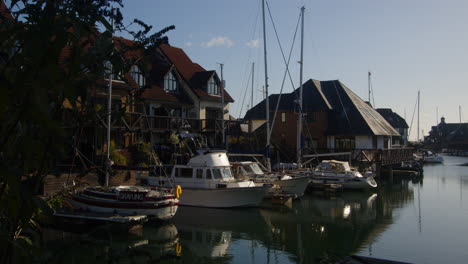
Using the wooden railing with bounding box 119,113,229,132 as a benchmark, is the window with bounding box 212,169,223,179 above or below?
below

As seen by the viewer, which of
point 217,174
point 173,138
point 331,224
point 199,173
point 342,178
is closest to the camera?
point 331,224

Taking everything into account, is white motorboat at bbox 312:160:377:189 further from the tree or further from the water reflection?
the tree

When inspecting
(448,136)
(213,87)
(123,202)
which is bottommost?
(123,202)

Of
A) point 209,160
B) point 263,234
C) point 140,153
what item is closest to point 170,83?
point 140,153

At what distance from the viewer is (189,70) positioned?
139 ft

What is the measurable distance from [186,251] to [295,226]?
23.6ft

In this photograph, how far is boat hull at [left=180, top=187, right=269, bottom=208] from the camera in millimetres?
26391

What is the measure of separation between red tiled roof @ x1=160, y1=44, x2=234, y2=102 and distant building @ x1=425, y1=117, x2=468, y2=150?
348 feet

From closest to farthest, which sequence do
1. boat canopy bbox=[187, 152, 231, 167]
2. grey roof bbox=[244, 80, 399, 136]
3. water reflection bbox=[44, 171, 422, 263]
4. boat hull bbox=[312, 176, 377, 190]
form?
water reflection bbox=[44, 171, 422, 263], boat canopy bbox=[187, 152, 231, 167], boat hull bbox=[312, 176, 377, 190], grey roof bbox=[244, 80, 399, 136]

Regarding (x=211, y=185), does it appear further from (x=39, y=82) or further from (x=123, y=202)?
(x=39, y=82)

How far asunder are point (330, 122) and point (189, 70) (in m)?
18.4

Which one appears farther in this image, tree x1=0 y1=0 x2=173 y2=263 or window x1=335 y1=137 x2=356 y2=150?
window x1=335 y1=137 x2=356 y2=150

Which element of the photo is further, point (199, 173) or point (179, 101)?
point (179, 101)

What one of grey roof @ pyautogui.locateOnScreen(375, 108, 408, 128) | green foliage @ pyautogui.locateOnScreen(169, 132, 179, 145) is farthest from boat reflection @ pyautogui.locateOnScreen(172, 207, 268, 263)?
grey roof @ pyautogui.locateOnScreen(375, 108, 408, 128)
